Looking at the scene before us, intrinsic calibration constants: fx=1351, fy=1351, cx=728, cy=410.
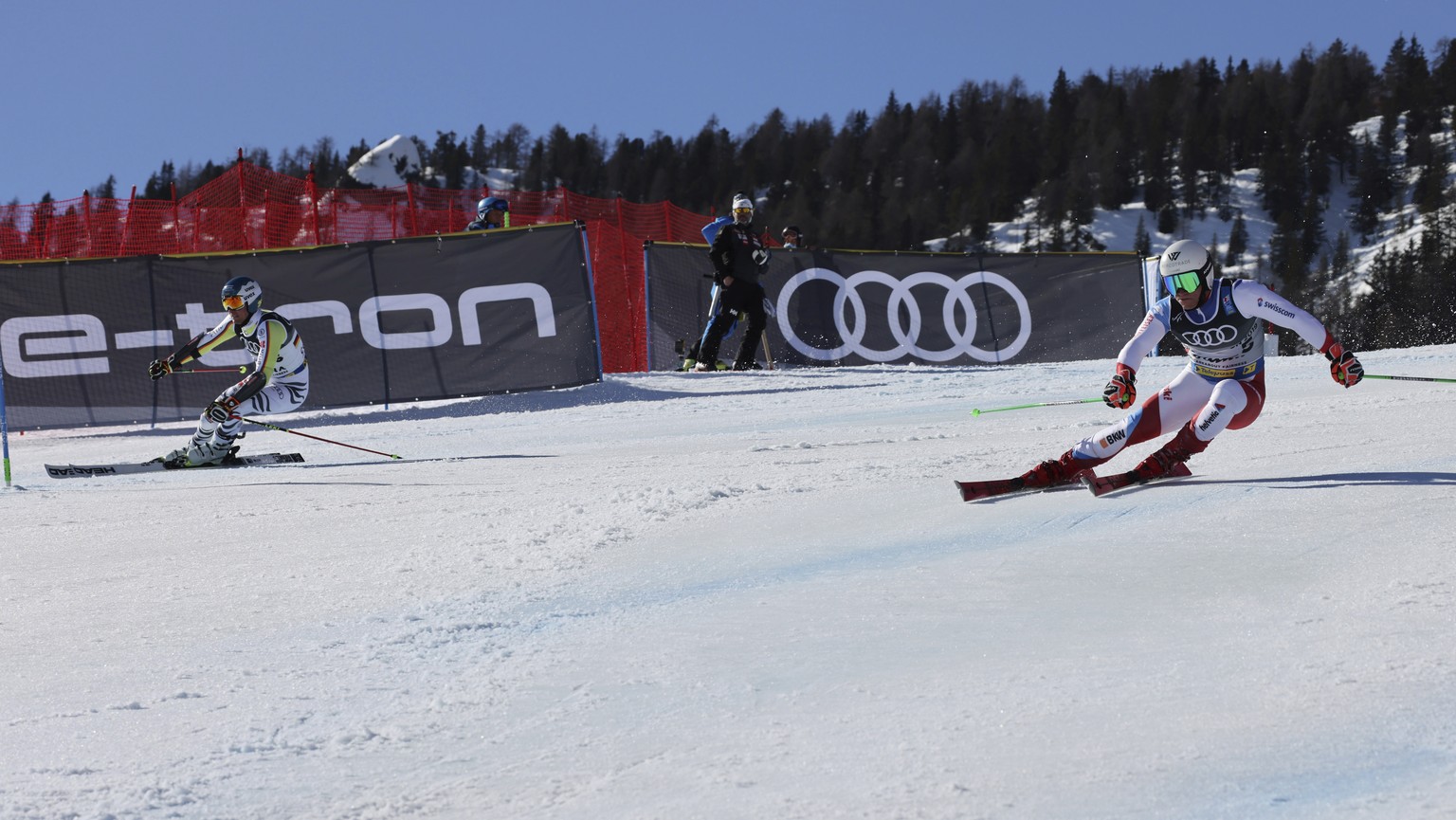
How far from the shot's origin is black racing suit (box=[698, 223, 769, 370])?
14.8 meters

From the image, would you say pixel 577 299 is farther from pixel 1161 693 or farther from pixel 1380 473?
pixel 1161 693

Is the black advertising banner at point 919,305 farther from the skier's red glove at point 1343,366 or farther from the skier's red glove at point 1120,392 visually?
the skier's red glove at point 1343,366

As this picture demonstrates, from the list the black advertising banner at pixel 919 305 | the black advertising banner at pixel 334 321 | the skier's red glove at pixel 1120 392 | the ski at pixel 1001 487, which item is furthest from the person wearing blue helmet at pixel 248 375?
the skier's red glove at pixel 1120 392

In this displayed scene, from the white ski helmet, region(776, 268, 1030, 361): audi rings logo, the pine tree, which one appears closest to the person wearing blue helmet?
region(776, 268, 1030, 361): audi rings logo

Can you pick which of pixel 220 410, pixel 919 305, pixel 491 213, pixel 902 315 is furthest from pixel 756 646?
pixel 919 305

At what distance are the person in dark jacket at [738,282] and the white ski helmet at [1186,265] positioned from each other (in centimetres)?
807

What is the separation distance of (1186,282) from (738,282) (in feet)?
27.0

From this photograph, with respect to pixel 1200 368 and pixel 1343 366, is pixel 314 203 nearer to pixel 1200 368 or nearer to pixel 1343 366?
pixel 1200 368

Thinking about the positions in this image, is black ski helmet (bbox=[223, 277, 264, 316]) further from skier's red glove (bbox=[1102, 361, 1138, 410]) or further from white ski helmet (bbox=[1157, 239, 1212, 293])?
white ski helmet (bbox=[1157, 239, 1212, 293])

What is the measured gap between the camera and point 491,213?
15.4m

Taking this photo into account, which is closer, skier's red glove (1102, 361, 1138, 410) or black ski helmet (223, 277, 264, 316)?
skier's red glove (1102, 361, 1138, 410)

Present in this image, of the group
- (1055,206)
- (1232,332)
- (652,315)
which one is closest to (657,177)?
(1055,206)

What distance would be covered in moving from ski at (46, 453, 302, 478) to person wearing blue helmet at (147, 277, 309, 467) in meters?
0.05

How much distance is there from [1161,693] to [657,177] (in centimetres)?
10338
